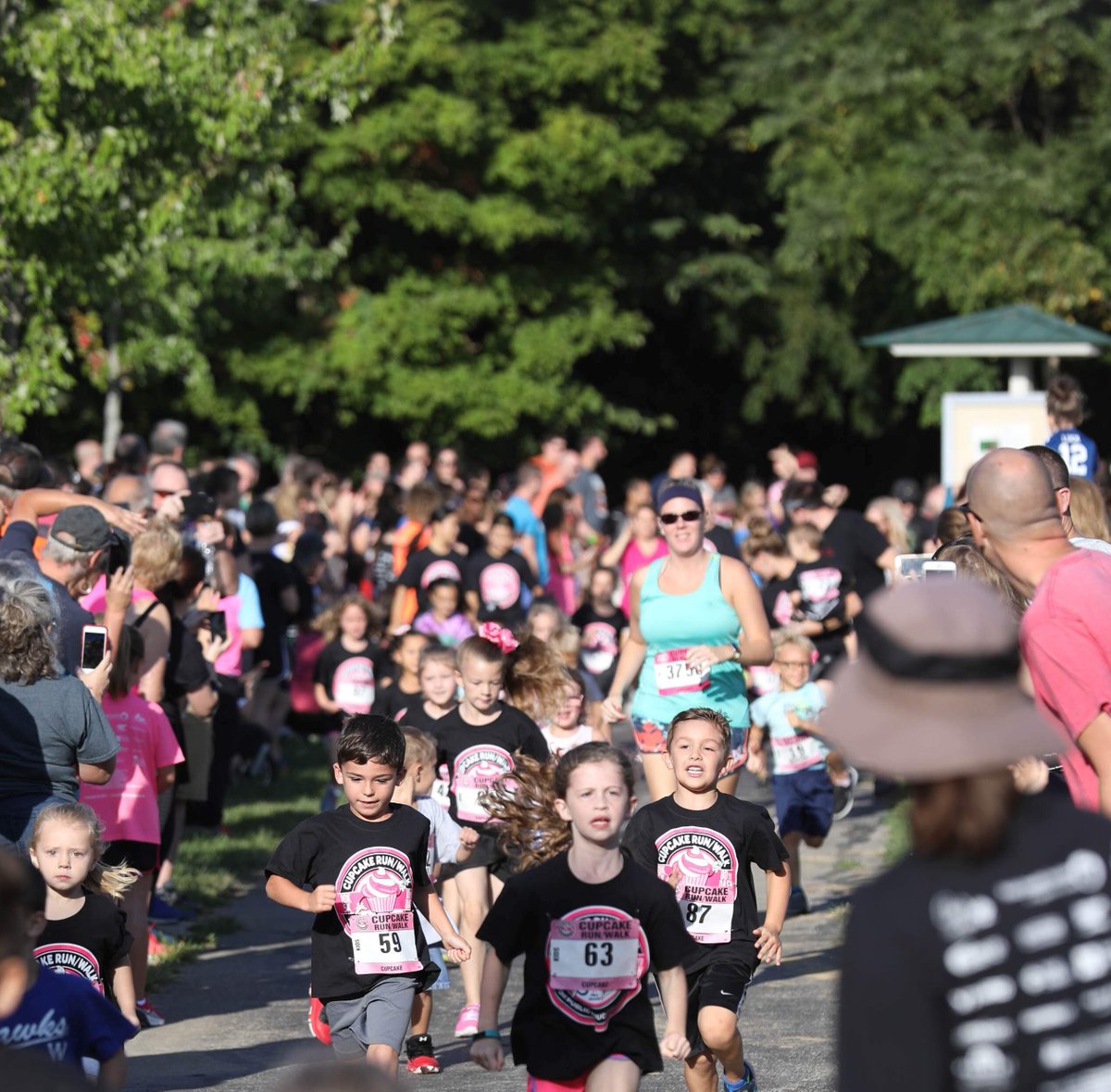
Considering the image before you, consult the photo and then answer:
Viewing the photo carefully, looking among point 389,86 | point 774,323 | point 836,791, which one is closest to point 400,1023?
point 836,791

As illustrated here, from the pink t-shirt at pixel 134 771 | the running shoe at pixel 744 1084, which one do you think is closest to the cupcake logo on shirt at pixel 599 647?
the pink t-shirt at pixel 134 771

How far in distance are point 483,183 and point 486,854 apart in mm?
23978

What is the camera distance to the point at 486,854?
796 centimetres

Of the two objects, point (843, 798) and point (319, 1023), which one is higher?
point (843, 798)

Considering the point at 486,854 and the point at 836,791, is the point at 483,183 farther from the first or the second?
the point at 486,854

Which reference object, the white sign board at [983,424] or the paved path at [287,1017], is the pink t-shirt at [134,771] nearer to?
the paved path at [287,1017]

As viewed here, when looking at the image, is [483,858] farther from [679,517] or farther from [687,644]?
[679,517]

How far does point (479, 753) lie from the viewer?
7.75 meters

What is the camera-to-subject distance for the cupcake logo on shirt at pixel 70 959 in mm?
5502

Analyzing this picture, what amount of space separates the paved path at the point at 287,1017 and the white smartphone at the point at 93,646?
1.47 meters

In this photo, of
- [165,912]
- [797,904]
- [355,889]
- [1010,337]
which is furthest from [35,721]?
[1010,337]

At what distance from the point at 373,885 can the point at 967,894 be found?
365 centimetres

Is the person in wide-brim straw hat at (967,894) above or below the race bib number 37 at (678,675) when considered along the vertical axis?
below

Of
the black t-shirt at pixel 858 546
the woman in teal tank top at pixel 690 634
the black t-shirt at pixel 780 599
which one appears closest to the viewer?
the woman in teal tank top at pixel 690 634
